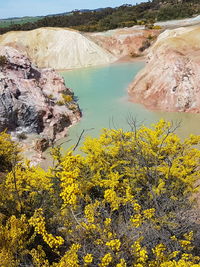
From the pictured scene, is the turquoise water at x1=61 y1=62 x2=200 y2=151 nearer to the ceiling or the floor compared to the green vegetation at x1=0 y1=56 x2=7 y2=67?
nearer to the floor

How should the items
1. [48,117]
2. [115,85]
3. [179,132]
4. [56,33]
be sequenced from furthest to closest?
[56,33] → [115,85] → [48,117] → [179,132]

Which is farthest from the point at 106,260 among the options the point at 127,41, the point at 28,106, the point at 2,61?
the point at 127,41

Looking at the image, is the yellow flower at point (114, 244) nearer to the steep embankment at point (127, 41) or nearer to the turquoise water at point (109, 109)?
the turquoise water at point (109, 109)

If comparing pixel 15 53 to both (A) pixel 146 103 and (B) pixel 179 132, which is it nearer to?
(A) pixel 146 103

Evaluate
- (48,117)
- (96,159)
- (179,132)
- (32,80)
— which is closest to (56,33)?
(32,80)

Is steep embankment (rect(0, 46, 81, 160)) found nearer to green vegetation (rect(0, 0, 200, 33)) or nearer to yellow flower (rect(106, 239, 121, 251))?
yellow flower (rect(106, 239, 121, 251))

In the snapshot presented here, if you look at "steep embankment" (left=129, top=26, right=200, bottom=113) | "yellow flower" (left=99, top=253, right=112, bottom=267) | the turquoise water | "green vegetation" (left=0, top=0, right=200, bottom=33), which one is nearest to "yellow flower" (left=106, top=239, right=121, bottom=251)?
"yellow flower" (left=99, top=253, right=112, bottom=267)

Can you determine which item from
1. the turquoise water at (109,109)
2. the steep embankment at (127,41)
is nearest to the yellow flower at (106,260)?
the turquoise water at (109,109)
